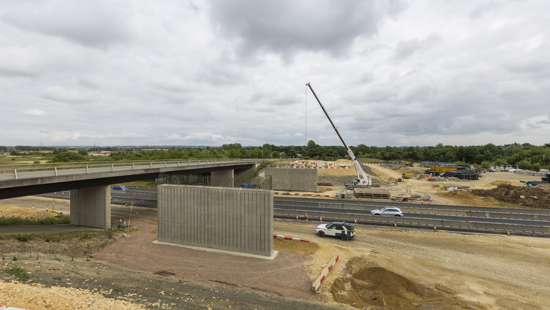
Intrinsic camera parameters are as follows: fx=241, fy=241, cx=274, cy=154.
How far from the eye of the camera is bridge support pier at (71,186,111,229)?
2530cm

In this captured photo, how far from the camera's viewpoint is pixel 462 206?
1432 inches

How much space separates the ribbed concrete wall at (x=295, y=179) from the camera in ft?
167

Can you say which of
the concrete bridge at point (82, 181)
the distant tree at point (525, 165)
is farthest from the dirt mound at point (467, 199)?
the distant tree at point (525, 165)

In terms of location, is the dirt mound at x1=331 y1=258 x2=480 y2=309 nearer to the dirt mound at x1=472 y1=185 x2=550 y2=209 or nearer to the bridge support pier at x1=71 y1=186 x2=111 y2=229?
the bridge support pier at x1=71 y1=186 x2=111 y2=229

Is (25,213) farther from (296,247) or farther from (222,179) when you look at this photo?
(296,247)

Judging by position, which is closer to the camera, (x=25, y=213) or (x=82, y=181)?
(x=82, y=181)

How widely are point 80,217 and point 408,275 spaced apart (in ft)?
103

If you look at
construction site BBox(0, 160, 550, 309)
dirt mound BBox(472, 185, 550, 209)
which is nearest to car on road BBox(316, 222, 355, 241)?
construction site BBox(0, 160, 550, 309)

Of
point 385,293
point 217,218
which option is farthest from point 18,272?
point 385,293

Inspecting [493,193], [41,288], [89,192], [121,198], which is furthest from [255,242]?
[493,193]

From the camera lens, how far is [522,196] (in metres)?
40.2

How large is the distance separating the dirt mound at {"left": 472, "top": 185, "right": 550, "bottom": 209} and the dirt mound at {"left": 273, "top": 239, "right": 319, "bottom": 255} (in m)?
39.3

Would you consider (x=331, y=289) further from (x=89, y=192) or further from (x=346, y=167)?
(x=346, y=167)

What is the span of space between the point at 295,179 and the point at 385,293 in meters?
38.0
